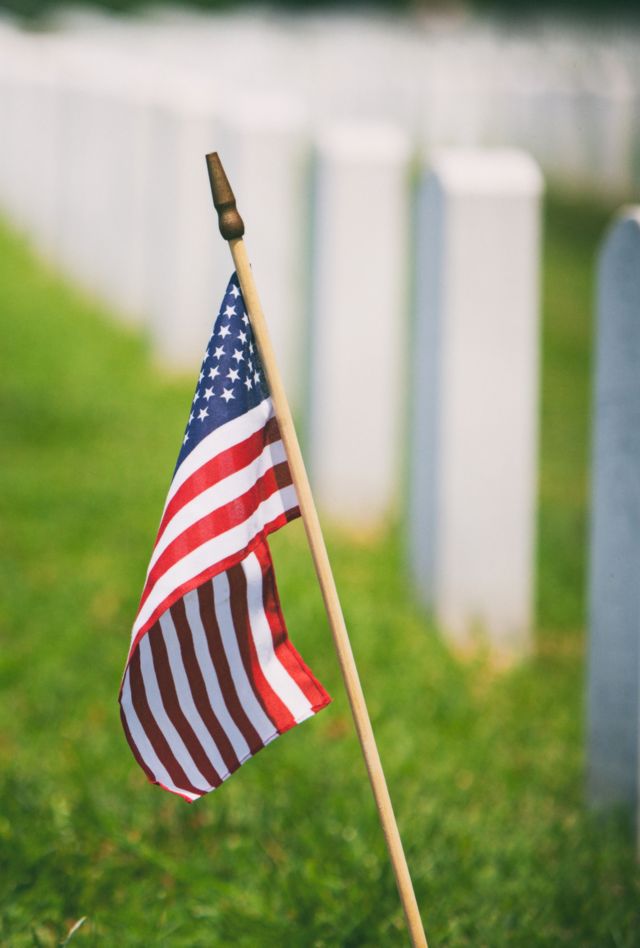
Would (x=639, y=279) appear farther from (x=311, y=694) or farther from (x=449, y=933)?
(x=449, y=933)

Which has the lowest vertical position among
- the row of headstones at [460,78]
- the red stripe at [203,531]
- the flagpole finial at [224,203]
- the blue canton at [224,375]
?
the row of headstones at [460,78]

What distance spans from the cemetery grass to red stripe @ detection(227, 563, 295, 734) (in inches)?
20.1

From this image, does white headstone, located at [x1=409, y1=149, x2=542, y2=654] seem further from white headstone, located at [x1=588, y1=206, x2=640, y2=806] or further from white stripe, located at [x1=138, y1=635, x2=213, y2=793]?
white stripe, located at [x1=138, y1=635, x2=213, y2=793]

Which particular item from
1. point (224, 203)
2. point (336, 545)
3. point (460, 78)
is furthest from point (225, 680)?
point (460, 78)

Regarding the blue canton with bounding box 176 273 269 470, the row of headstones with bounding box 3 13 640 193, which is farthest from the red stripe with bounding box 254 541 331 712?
the row of headstones with bounding box 3 13 640 193

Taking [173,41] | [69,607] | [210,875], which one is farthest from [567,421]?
[173,41]

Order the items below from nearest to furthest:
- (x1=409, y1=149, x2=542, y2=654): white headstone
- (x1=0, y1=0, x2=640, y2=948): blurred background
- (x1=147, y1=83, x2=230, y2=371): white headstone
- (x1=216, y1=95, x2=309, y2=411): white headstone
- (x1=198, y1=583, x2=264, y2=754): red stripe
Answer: (x1=198, y1=583, x2=264, y2=754): red stripe
(x1=0, y1=0, x2=640, y2=948): blurred background
(x1=409, y1=149, x2=542, y2=654): white headstone
(x1=216, y1=95, x2=309, y2=411): white headstone
(x1=147, y1=83, x2=230, y2=371): white headstone

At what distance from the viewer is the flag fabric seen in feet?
6.90

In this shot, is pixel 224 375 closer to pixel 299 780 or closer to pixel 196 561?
pixel 196 561

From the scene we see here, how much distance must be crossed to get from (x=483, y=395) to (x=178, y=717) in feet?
6.86

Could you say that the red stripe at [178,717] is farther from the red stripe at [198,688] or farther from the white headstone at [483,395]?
the white headstone at [483,395]

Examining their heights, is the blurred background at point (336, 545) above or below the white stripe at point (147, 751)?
below

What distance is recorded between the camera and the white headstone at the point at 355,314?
507 cm

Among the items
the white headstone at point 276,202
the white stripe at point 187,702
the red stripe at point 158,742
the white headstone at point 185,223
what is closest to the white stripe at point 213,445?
the white stripe at point 187,702
